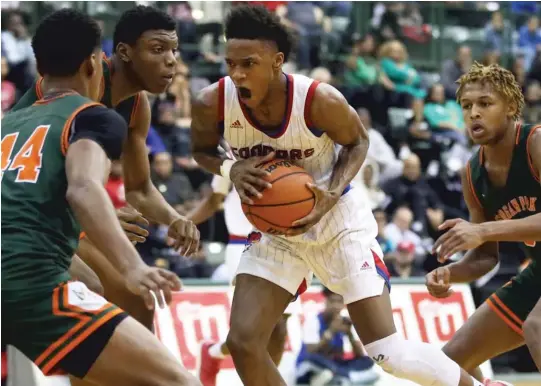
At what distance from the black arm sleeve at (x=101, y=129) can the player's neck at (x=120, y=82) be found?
5.38 feet

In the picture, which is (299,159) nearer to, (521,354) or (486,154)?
(486,154)

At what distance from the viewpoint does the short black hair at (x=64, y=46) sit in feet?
13.2

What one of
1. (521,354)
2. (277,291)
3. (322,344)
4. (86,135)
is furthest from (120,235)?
(521,354)

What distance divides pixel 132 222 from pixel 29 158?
1.88 metres

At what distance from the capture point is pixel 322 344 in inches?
354

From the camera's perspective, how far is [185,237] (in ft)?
16.5

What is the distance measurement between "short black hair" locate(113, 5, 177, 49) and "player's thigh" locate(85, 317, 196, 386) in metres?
2.17

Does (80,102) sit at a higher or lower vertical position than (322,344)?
higher

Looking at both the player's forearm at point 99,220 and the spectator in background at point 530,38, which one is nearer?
the player's forearm at point 99,220

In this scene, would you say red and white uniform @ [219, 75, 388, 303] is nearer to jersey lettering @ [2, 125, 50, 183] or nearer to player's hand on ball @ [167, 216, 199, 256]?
player's hand on ball @ [167, 216, 199, 256]

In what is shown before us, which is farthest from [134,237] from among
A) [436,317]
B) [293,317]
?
[436,317]

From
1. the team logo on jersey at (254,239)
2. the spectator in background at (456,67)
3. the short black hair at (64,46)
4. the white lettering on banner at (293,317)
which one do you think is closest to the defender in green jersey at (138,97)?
the team logo on jersey at (254,239)

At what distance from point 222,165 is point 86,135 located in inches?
66.7

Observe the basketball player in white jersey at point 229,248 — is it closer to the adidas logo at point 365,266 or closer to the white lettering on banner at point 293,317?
the white lettering on banner at point 293,317
